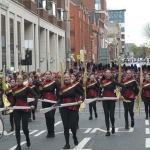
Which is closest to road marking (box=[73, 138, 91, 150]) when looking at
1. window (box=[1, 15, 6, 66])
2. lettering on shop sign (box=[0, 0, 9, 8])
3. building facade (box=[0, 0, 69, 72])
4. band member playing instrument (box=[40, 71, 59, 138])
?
band member playing instrument (box=[40, 71, 59, 138])

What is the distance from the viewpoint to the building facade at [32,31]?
3988cm

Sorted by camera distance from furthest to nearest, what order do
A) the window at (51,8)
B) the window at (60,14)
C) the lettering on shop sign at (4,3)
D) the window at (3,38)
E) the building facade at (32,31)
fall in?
the window at (60,14) → the window at (51,8) → the building facade at (32,31) → the window at (3,38) → the lettering on shop sign at (4,3)

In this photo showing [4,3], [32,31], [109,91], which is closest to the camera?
[109,91]

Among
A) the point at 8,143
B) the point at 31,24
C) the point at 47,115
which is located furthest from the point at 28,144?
the point at 31,24

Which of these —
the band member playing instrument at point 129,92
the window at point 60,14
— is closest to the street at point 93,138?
the band member playing instrument at point 129,92

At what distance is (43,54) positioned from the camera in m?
57.8

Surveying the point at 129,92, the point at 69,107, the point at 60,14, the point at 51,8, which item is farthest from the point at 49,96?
the point at 60,14

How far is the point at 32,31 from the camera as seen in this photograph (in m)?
50.2

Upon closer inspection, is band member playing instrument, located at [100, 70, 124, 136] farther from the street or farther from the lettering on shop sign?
the lettering on shop sign

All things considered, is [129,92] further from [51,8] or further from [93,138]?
[51,8]

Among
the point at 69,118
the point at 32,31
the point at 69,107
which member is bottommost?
the point at 69,118

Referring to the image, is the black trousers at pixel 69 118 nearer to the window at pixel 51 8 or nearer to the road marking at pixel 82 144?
the road marking at pixel 82 144

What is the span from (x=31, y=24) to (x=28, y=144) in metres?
37.7

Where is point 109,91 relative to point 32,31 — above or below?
below
